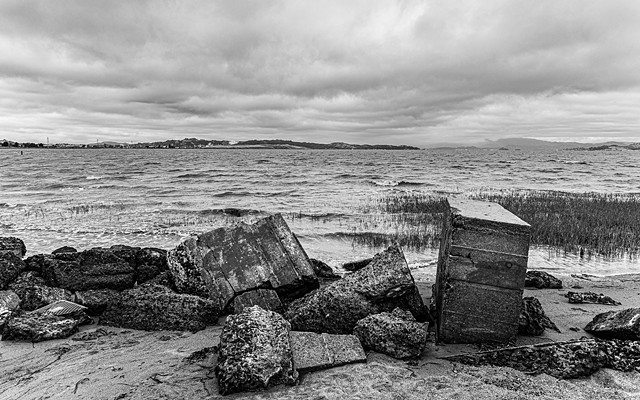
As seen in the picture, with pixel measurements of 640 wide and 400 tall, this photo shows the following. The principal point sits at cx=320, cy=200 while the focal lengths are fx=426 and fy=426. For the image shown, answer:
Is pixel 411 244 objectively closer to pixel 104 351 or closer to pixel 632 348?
pixel 632 348

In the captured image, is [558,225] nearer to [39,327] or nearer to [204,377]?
[204,377]

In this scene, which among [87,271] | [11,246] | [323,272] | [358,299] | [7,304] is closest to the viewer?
[358,299]

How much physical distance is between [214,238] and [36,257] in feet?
13.5

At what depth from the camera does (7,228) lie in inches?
606

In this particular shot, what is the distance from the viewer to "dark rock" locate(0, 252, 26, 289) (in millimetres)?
7454

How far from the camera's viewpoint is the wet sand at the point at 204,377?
13.5ft

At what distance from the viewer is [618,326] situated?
5133mm

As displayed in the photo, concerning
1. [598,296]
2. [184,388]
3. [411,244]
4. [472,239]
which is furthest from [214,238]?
[411,244]

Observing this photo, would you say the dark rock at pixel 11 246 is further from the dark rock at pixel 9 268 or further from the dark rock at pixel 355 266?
the dark rock at pixel 355 266

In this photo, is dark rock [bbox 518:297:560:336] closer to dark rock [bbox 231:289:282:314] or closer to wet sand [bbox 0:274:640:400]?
wet sand [bbox 0:274:640:400]

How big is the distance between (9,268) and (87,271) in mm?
1396

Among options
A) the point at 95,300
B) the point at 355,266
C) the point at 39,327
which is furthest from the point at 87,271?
the point at 355,266

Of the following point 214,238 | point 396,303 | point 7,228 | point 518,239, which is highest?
point 518,239

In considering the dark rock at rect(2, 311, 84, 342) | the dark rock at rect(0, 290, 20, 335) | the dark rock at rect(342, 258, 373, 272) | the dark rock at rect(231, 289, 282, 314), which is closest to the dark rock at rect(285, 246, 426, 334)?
the dark rock at rect(231, 289, 282, 314)
